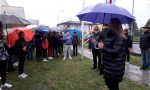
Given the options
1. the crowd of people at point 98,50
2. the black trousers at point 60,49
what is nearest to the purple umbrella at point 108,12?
the crowd of people at point 98,50

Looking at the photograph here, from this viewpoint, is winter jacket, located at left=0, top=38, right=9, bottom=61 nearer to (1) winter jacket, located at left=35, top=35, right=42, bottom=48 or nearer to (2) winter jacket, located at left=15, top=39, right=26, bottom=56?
Result: (2) winter jacket, located at left=15, top=39, right=26, bottom=56

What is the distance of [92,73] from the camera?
1153 centimetres

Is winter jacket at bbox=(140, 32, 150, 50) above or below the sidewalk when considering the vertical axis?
above

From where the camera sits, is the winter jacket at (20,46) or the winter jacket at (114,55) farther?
the winter jacket at (20,46)

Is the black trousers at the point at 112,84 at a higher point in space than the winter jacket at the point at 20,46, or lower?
lower

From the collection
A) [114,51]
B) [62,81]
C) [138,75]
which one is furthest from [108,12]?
[138,75]

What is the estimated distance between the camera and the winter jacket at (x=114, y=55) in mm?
5512

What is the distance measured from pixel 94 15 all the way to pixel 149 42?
5.07m

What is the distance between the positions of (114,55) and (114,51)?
0.10m

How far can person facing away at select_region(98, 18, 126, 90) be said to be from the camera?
5520 mm

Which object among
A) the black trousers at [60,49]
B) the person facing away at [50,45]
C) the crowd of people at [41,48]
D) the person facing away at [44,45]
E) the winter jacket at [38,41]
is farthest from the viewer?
the black trousers at [60,49]

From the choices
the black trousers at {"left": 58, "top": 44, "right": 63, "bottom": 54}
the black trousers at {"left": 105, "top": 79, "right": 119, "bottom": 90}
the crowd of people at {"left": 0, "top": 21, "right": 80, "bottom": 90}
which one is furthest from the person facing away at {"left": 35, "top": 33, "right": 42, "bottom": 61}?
the black trousers at {"left": 105, "top": 79, "right": 119, "bottom": 90}

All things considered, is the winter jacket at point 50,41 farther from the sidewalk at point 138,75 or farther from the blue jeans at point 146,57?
the blue jeans at point 146,57

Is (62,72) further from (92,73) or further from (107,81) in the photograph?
(107,81)
